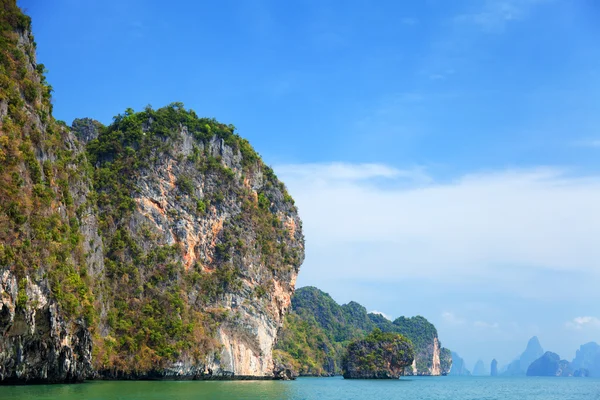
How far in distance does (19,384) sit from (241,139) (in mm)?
41430

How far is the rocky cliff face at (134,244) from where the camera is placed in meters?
32.4

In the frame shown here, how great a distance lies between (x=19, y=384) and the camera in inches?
1328

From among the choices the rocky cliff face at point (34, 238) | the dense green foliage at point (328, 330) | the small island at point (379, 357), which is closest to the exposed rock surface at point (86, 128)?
the rocky cliff face at point (34, 238)

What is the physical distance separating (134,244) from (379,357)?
4512cm

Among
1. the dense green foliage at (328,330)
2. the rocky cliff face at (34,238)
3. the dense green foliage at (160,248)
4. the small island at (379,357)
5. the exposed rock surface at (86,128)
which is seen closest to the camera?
the rocky cliff face at (34,238)

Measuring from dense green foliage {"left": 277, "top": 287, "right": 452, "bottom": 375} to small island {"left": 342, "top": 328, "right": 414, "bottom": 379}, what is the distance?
13077 mm

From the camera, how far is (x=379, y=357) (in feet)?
283

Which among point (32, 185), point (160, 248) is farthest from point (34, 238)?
point (160, 248)

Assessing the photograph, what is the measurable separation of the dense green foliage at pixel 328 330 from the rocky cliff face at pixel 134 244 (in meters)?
39.0

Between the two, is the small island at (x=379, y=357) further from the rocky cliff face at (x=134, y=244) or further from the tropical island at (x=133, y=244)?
the rocky cliff face at (x=134, y=244)

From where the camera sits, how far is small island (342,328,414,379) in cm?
8594

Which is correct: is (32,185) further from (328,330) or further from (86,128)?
(328,330)

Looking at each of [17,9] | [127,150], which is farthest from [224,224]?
[17,9]

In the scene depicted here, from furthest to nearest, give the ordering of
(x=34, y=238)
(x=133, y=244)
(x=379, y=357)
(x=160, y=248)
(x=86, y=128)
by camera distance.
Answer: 1. (x=379, y=357)
2. (x=86, y=128)
3. (x=160, y=248)
4. (x=133, y=244)
5. (x=34, y=238)
